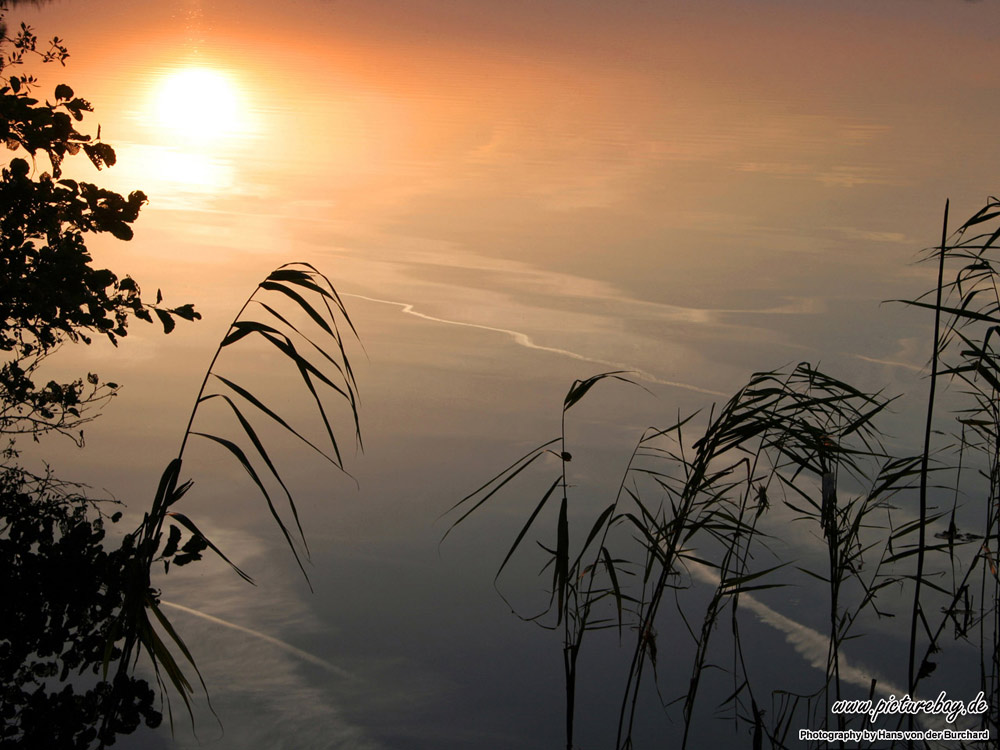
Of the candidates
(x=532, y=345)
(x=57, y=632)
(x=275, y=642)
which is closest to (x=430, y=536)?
(x=275, y=642)

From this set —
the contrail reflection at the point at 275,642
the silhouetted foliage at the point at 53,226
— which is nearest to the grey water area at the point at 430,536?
the contrail reflection at the point at 275,642

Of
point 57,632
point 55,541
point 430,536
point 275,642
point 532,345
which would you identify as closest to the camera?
point 57,632

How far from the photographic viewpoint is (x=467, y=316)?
5148mm

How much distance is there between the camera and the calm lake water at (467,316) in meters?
2.60

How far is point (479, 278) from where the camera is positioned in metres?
5.69

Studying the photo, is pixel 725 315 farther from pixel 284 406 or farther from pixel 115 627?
pixel 115 627

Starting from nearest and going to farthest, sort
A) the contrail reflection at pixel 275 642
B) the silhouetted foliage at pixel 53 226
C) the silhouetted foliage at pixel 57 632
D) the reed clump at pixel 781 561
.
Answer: the reed clump at pixel 781 561 < the silhouetted foliage at pixel 57 632 < the silhouetted foliage at pixel 53 226 < the contrail reflection at pixel 275 642

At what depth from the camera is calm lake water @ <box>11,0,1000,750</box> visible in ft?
8.52

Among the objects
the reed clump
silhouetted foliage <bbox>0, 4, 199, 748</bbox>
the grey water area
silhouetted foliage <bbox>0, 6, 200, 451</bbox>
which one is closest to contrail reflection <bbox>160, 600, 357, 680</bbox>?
the grey water area

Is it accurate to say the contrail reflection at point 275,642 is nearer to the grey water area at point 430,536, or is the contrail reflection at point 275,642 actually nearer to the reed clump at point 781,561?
the grey water area at point 430,536

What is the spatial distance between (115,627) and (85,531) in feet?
4.00

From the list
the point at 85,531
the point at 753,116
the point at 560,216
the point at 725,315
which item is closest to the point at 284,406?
the point at 85,531

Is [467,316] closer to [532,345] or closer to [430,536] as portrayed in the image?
[532,345]

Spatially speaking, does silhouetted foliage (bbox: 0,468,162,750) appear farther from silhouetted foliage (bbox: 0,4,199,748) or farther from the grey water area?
the grey water area
